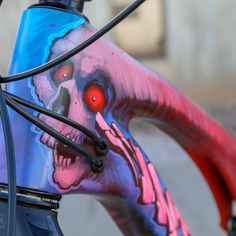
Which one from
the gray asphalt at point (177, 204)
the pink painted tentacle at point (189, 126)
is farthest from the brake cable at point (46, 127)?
the gray asphalt at point (177, 204)

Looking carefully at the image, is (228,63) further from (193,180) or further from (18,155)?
(18,155)

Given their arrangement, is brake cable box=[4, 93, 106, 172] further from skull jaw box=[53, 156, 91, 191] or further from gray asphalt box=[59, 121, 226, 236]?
gray asphalt box=[59, 121, 226, 236]

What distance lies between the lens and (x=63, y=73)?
23.9 inches

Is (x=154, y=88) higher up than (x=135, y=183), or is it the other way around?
(x=154, y=88)

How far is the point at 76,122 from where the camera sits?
0.60 metres

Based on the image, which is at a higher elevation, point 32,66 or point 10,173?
point 32,66

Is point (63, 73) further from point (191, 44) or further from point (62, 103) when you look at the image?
point (191, 44)

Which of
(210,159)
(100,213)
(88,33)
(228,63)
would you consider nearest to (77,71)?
(88,33)

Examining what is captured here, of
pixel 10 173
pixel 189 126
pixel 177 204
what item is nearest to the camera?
pixel 10 173

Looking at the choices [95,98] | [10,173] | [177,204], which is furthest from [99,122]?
[177,204]

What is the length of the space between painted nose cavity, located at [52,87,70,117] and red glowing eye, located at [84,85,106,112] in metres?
0.03

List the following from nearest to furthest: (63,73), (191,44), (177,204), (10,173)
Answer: (10,173), (63,73), (177,204), (191,44)

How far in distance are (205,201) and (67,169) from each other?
1945 mm

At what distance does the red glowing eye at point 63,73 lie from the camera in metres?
0.60
